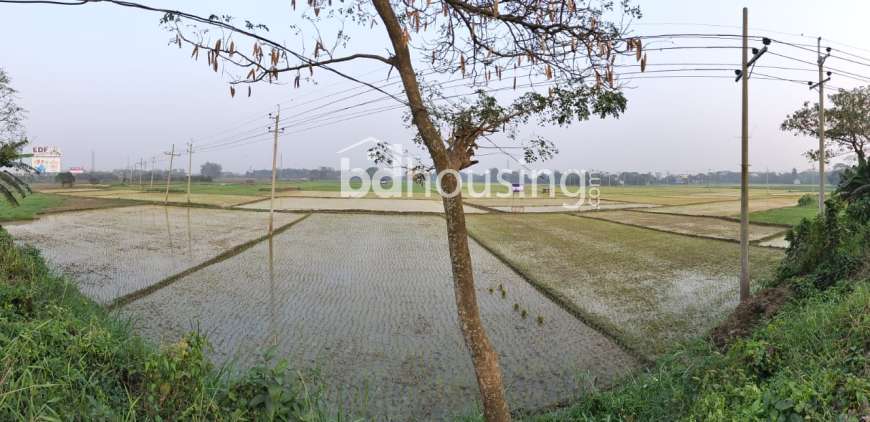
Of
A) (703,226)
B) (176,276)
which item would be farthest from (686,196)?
(176,276)

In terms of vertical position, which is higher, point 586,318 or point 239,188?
point 239,188

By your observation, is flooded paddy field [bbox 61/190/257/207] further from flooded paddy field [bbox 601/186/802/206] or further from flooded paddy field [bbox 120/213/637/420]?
flooded paddy field [bbox 601/186/802/206]

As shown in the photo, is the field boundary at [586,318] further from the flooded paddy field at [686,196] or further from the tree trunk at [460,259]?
the flooded paddy field at [686,196]

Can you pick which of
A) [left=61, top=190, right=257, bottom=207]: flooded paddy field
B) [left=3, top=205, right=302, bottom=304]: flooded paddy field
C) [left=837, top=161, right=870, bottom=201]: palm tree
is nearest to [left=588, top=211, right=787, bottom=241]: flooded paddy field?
[left=837, top=161, right=870, bottom=201]: palm tree

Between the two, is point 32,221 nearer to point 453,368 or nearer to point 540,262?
point 540,262

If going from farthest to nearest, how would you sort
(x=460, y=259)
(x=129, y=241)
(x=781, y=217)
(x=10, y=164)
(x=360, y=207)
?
(x=360, y=207), (x=781, y=217), (x=129, y=241), (x=10, y=164), (x=460, y=259)

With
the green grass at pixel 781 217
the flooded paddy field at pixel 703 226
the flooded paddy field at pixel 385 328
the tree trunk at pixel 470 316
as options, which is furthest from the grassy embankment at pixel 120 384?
the green grass at pixel 781 217

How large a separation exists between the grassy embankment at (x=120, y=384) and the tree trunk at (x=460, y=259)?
131 centimetres

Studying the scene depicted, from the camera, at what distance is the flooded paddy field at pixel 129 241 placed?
1103cm

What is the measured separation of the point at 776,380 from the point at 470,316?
229 cm

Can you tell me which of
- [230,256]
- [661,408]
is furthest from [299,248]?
[661,408]

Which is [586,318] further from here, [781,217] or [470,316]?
[781,217]

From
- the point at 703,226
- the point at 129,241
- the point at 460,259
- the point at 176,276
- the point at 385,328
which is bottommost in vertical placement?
the point at 385,328

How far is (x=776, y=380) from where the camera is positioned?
3320 mm
